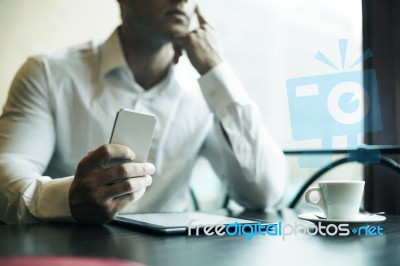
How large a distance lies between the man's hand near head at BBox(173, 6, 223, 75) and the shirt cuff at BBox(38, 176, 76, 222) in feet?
1.45

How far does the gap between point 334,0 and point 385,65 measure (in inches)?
10.4

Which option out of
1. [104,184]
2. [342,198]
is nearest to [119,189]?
[104,184]

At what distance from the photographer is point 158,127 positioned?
1.06 m

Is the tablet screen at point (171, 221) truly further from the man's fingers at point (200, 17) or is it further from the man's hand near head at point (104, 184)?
the man's fingers at point (200, 17)

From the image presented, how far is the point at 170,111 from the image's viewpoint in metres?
1.08

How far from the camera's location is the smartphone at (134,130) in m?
0.59

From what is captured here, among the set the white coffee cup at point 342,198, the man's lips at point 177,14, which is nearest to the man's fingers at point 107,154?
the white coffee cup at point 342,198

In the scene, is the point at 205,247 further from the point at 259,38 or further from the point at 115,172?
the point at 259,38

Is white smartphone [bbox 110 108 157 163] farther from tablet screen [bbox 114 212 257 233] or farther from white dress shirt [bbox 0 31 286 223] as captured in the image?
white dress shirt [bbox 0 31 286 223]

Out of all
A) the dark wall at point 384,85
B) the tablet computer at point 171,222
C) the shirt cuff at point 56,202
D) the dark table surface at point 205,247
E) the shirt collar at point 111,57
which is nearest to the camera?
the dark table surface at point 205,247

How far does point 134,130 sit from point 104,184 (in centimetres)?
9

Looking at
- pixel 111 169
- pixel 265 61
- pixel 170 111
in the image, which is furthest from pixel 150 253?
pixel 265 61

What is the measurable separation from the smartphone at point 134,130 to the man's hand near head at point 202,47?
1.40 feet

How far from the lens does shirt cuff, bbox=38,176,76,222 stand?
673 millimetres
